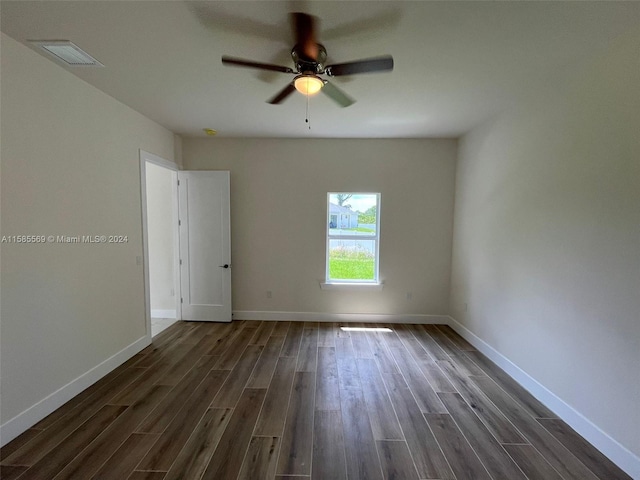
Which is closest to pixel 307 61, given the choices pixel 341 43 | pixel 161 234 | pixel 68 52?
pixel 341 43

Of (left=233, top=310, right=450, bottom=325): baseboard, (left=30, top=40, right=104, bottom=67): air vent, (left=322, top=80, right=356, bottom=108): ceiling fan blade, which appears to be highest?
(left=30, top=40, right=104, bottom=67): air vent

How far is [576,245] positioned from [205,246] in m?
4.15

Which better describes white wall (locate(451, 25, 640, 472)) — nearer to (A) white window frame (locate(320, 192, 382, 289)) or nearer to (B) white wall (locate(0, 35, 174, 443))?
(A) white window frame (locate(320, 192, 382, 289))

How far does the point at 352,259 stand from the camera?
4.00 meters

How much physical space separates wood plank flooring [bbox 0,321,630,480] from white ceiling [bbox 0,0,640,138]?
2.73 metres

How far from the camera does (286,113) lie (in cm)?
286

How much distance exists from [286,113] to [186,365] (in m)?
2.95

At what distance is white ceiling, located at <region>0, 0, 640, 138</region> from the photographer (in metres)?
1.47

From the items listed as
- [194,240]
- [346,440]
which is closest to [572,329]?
[346,440]

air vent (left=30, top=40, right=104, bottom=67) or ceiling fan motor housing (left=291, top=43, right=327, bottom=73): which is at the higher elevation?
air vent (left=30, top=40, right=104, bottom=67)

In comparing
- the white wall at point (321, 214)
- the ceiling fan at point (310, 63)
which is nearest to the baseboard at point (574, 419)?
the white wall at point (321, 214)

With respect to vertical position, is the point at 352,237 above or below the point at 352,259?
above

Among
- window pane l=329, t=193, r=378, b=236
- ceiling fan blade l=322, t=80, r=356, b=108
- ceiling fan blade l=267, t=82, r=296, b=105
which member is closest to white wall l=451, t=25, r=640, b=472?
window pane l=329, t=193, r=378, b=236

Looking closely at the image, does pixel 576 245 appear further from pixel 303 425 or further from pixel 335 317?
pixel 335 317
